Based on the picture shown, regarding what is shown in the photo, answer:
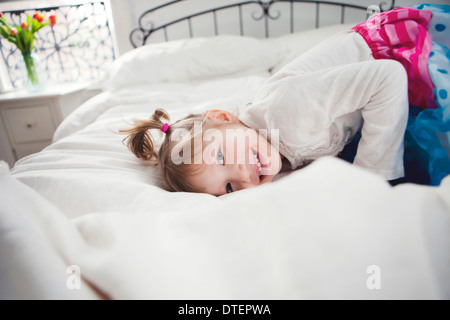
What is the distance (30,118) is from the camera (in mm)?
2012

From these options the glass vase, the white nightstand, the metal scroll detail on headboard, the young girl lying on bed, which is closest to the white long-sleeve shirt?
the young girl lying on bed

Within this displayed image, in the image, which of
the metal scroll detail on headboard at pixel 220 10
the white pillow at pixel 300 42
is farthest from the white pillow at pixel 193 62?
the metal scroll detail on headboard at pixel 220 10

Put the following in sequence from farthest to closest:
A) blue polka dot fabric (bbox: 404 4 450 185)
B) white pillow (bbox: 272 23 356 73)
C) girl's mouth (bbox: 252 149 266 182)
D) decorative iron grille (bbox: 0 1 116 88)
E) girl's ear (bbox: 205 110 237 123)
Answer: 1. decorative iron grille (bbox: 0 1 116 88)
2. white pillow (bbox: 272 23 356 73)
3. girl's ear (bbox: 205 110 237 123)
4. girl's mouth (bbox: 252 149 266 182)
5. blue polka dot fabric (bbox: 404 4 450 185)

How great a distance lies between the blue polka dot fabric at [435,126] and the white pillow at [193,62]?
0.96 meters

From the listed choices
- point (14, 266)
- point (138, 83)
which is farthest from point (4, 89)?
point (14, 266)

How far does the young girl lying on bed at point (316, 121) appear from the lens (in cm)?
72

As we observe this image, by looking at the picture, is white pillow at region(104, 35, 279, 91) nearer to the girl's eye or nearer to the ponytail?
the ponytail

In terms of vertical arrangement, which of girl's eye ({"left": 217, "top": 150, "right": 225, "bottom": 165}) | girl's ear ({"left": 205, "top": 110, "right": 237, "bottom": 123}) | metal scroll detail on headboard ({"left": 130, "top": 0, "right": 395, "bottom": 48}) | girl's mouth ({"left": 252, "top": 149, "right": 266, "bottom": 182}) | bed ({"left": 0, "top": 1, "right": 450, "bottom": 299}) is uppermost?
metal scroll detail on headboard ({"left": 130, "top": 0, "right": 395, "bottom": 48})

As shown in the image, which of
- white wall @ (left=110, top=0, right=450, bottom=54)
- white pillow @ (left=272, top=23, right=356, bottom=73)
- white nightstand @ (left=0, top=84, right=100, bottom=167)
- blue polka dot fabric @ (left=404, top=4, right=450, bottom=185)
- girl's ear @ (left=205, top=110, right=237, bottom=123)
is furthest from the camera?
white wall @ (left=110, top=0, right=450, bottom=54)

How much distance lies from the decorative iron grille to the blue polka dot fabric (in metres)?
2.31

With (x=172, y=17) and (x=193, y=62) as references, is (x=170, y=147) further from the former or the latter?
(x=172, y=17)

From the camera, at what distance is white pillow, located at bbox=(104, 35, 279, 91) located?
169 centimetres

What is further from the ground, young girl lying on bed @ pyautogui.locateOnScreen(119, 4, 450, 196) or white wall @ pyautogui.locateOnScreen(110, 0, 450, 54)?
white wall @ pyautogui.locateOnScreen(110, 0, 450, 54)

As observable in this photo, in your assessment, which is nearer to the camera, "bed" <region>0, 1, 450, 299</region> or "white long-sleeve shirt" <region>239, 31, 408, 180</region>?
"bed" <region>0, 1, 450, 299</region>
